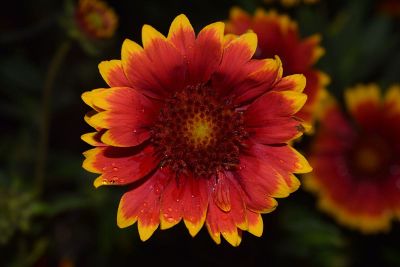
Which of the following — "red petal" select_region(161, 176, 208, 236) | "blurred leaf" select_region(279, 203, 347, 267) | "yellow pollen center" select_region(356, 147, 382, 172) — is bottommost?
"blurred leaf" select_region(279, 203, 347, 267)

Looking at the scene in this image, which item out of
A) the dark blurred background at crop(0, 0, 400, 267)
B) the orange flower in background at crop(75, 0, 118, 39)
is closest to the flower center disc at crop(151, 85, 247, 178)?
the orange flower in background at crop(75, 0, 118, 39)

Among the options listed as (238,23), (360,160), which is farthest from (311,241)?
(238,23)

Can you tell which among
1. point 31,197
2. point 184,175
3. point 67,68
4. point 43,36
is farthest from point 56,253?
point 184,175

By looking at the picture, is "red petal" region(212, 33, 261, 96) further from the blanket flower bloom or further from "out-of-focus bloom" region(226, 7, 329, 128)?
"out-of-focus bloom" region(226, 7, 329, 128)

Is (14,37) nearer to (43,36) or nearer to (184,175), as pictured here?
(43,36)

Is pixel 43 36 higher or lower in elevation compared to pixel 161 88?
→ lower

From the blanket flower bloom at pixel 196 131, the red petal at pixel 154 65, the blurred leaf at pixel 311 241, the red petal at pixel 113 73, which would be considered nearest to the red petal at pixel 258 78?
the blanket flower bloom at pixel 196 131

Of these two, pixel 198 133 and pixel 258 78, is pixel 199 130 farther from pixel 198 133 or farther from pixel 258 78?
pixel 258 78

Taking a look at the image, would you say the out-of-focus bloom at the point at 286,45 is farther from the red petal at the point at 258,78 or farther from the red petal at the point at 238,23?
the red petal at the point at 258,78
